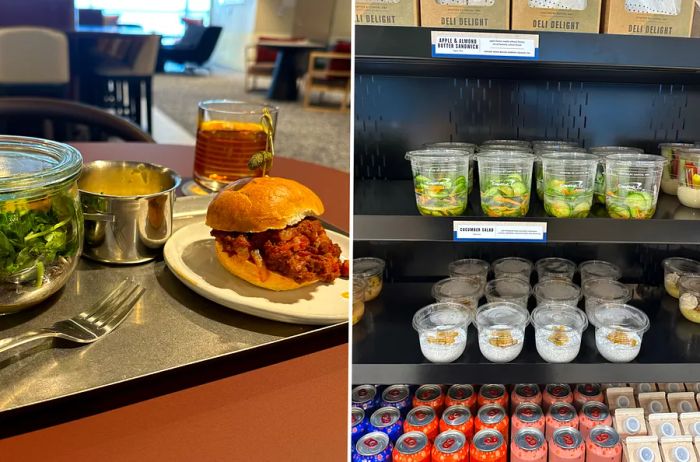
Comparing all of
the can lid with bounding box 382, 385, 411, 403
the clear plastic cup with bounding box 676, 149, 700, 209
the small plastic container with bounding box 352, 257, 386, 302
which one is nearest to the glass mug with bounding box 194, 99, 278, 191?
the small plastic container with bounding box 352, 257, 386, 302

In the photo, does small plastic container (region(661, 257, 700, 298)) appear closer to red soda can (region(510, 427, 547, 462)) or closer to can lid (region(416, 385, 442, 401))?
red soda can (region(510, 427, 547, 462))

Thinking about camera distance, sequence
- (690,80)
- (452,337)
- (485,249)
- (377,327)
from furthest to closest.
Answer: (485,249), (690,80), (377,327), (452,337)

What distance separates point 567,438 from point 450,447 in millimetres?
276

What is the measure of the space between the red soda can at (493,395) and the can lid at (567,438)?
0.45 feet

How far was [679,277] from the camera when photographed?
5.60ft

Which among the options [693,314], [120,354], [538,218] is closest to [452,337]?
[538,218]

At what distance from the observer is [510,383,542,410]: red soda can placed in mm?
1654

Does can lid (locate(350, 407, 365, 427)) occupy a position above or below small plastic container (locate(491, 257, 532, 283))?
below

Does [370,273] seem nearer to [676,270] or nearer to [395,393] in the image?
[395,393]

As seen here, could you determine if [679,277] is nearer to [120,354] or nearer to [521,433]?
[521,433]

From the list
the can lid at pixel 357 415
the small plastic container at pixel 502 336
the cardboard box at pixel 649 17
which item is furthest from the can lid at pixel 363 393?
the cardboard box at pixel 649 17

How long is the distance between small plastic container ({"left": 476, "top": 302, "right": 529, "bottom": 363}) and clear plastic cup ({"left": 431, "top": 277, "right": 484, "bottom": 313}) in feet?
0.24

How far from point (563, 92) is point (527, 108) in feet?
0.31

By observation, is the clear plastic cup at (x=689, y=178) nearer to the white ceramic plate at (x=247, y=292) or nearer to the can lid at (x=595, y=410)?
the can lid at (x=595, y=410)
